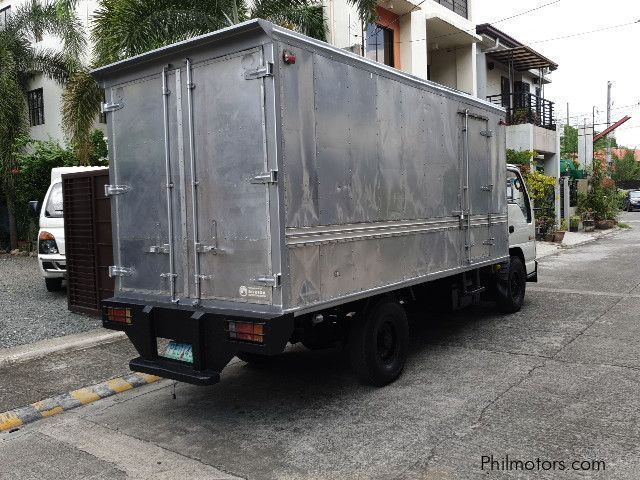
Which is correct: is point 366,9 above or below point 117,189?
above

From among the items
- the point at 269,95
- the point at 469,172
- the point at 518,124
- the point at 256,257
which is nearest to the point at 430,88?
the point at 469,172

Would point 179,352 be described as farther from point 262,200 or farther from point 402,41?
point 402,41

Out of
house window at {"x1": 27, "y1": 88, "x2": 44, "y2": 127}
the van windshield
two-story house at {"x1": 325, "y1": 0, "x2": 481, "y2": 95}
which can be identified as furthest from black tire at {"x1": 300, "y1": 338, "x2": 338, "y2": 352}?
house window at {"x1": 27, "y1": 88, "x2": 44, "y2": 127}

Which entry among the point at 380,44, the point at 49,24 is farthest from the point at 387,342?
the point at 49,24

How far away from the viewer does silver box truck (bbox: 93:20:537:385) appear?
14.5 ft

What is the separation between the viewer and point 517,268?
8.95 meters

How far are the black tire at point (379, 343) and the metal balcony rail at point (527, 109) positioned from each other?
66.6 ft

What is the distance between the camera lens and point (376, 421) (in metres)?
4.80

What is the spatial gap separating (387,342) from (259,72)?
2848 mm

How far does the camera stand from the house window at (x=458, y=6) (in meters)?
20.7

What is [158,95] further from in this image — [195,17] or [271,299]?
[195,17]

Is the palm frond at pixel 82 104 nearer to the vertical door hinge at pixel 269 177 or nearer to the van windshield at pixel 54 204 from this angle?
the van windshield at pixel 54 204

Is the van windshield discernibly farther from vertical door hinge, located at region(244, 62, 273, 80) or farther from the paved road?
vertical door hinge, located at region(244, 62, 273, 80)

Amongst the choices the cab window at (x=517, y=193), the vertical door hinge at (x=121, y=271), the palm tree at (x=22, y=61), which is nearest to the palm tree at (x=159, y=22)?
the palm tree at (x=22, y=61)
